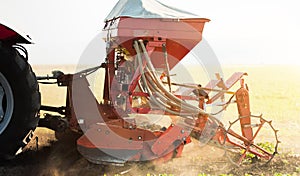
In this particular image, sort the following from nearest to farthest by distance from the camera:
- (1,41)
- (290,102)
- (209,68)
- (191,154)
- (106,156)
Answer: (1,41)
(106,156)
(191,154)
(209,68)
(290,102)

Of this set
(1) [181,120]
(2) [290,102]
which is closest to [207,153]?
(1) [181,120]

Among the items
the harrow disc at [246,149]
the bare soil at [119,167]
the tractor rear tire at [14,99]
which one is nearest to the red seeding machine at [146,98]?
the harrow disc at [246,149]

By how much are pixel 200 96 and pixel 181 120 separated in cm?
43

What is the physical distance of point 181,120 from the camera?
529 cm

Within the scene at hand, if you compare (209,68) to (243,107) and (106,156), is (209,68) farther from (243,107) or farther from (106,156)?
(106,156)

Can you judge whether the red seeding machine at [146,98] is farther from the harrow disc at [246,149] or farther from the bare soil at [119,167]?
the bare soil at [119,167]

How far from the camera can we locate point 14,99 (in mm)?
3848

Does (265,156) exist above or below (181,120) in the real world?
below

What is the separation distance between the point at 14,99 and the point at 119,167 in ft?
5.48

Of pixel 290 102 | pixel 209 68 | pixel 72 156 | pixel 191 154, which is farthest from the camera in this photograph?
pixel 290 102

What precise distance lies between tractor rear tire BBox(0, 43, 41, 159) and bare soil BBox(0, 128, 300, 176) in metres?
0.69

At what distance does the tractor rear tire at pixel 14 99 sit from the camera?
383 cm

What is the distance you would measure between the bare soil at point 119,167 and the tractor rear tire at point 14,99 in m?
0.69

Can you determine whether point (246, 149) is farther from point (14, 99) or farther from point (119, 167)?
point (14, 99)
